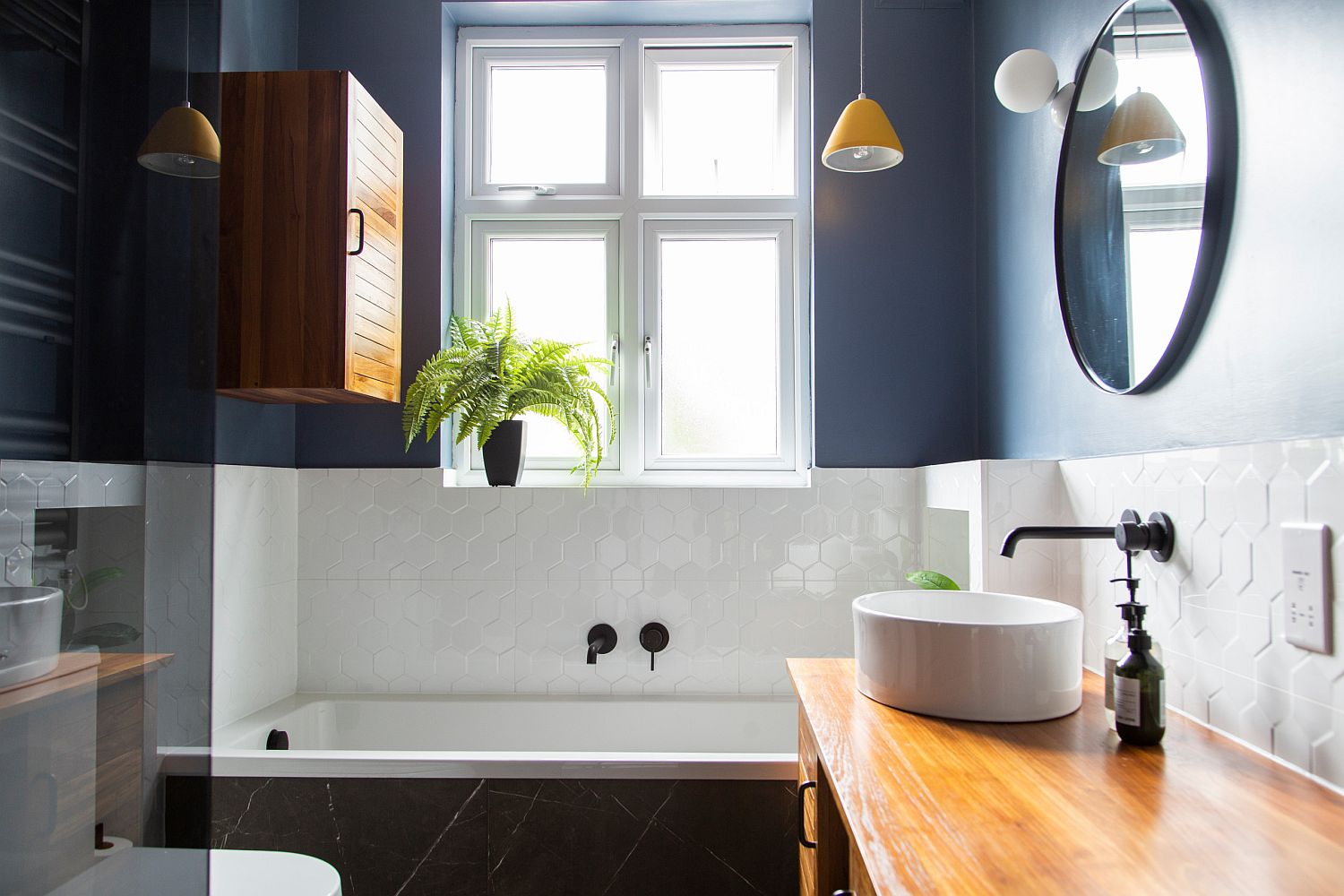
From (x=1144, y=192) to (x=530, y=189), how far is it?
1894 mm

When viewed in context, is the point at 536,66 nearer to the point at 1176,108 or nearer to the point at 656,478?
the point at 656,478

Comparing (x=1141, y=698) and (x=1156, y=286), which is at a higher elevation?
(x=1156, y=286)

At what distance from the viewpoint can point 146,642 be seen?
616 mm

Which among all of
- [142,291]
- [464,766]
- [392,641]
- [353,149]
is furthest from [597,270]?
[142,291]

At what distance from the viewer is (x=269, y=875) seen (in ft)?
4.69

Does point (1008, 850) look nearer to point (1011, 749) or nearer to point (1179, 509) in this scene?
point (1011, 749)

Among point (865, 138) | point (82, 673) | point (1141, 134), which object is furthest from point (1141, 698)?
point (865, 138)

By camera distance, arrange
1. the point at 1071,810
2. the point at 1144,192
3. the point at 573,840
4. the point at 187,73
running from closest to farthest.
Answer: the point at 187,73 < the point at 1071,810 < the point at 1144,192 < the point at 573,840

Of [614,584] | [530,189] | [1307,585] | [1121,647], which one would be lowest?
[614,584]

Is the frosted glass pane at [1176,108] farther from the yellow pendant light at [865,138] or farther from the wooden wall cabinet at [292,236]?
the wooden wall cabinet at [292,236]

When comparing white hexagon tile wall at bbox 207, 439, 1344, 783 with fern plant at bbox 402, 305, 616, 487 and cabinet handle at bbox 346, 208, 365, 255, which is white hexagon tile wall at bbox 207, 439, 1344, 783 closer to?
fern plant at bbox 402, 305, 616, 487

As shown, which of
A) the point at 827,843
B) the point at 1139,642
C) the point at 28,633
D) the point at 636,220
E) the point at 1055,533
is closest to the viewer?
the point at 28,633

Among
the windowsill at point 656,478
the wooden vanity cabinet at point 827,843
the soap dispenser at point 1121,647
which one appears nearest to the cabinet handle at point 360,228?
the windowsill at point 656,478

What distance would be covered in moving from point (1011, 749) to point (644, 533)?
5.17ft
